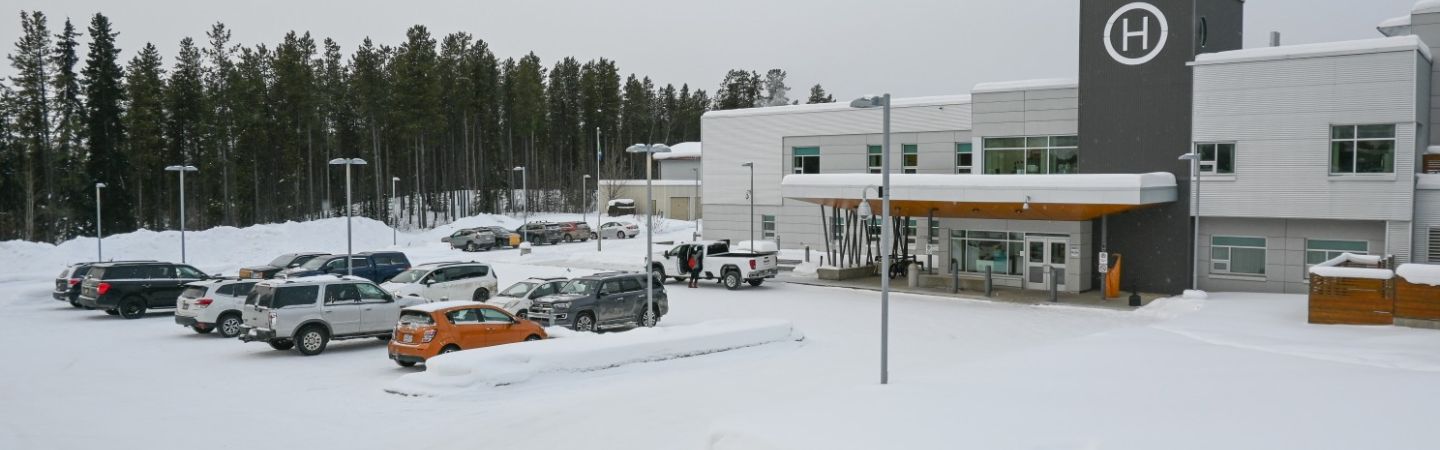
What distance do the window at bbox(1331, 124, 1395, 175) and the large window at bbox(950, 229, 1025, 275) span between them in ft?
31.8

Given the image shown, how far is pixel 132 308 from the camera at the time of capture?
1039 inches

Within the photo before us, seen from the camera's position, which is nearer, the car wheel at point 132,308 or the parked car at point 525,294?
the parked car at point 525,294

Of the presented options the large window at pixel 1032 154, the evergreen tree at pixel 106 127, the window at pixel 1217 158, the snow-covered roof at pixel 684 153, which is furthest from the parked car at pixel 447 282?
the snow-covered roof at pixel 684 153

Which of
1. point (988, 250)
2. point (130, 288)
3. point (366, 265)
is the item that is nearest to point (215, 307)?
point (130, 288)

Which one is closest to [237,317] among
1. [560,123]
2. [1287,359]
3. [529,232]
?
[1287,359]

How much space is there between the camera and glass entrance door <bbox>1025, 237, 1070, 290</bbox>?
3269 centimetres

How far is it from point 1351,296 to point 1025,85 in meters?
15.3

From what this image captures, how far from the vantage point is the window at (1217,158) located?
31.0m

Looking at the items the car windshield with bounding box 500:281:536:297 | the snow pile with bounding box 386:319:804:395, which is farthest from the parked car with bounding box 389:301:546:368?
the car windshield with bounding box 500:281:536:297

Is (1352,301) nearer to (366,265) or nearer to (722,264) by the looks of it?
(722,264)

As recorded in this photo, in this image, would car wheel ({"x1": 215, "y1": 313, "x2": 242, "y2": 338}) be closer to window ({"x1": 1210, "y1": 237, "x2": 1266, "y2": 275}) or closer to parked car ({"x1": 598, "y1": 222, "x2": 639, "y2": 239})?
window ({"x1": 1210, "y1": 237, "x2": 1266, "y2": 275})

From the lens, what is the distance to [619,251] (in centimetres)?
5278

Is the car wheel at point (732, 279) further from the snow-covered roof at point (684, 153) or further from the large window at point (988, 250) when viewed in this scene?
the snow-covered roof at point (684, 153)

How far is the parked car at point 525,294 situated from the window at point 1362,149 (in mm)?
23703
